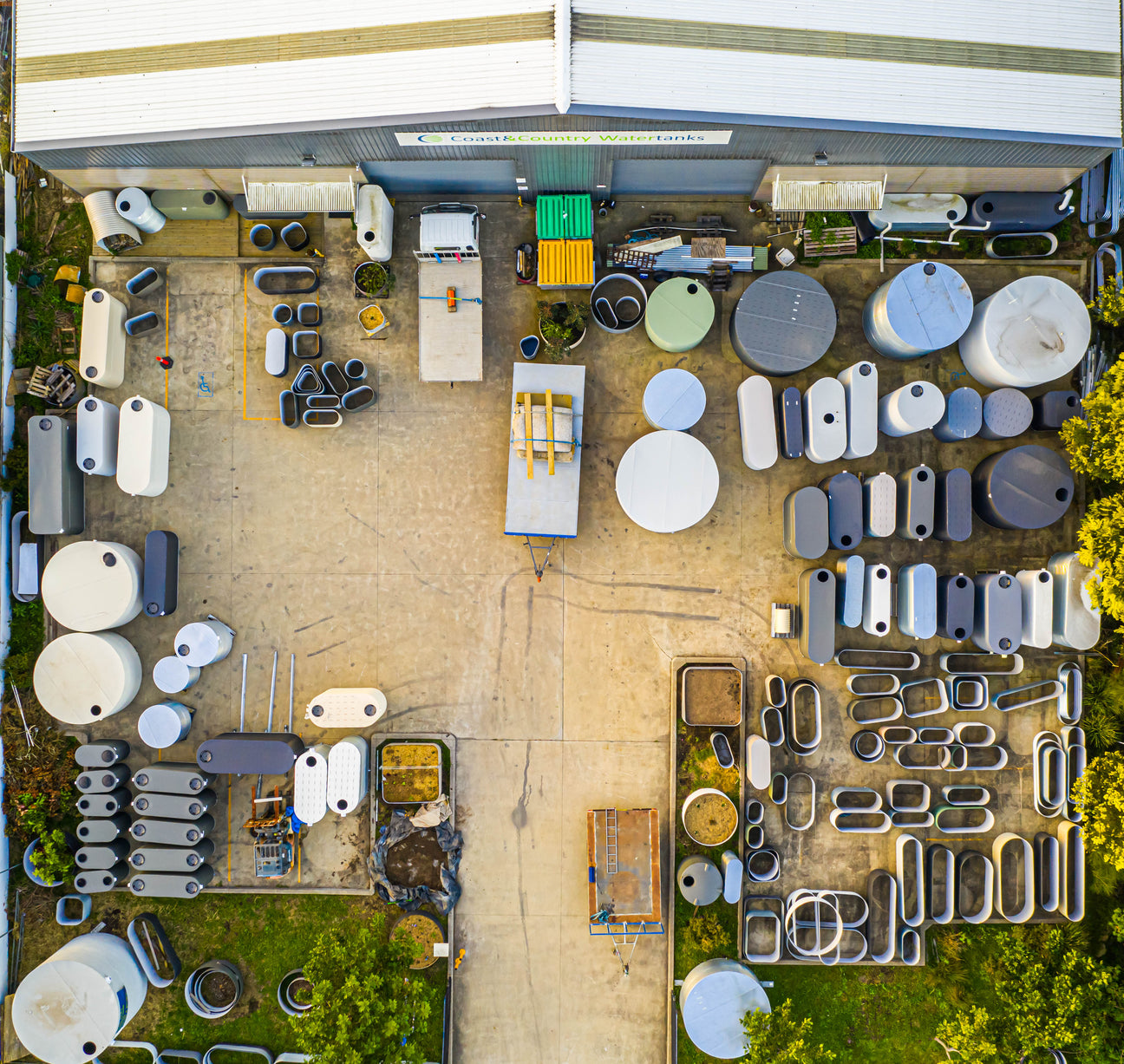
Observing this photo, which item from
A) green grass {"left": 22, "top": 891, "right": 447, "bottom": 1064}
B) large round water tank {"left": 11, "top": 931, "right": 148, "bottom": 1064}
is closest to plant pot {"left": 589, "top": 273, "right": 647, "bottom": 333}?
green grass {"left": 22, "top": 891, "right": 447, "bottom": 1064}

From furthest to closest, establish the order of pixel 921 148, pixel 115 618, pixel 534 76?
1. pixel 115 618
2. pixel 921 148
3. pixel 534 76

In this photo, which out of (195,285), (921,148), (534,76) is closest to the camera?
(534,76)

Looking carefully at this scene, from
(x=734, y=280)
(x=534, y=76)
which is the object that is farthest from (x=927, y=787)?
(x=534, y=76)

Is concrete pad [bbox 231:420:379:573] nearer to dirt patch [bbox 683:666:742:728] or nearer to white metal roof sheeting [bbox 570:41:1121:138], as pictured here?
dirt patch [bbox 683:666:742:728]

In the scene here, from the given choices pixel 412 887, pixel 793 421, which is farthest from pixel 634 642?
pixel 412 887

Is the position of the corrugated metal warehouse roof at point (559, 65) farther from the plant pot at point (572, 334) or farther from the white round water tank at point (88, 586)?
the white round water tank at point (88, 586)

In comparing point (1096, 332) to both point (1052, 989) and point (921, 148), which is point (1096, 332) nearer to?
point (921, 148)
